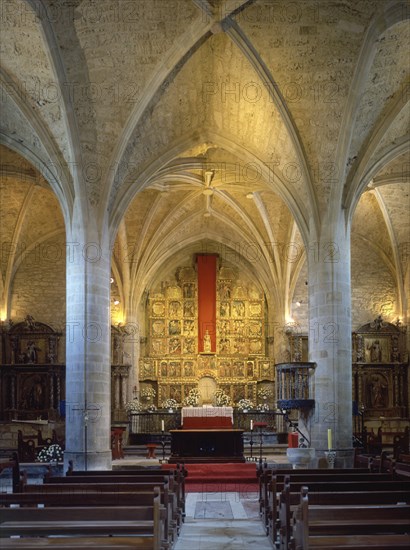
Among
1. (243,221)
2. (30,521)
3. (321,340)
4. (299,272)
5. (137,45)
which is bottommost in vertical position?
(30,521)

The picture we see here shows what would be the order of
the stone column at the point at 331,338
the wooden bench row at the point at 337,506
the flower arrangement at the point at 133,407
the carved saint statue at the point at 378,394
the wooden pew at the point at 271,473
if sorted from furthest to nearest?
the carved saint statue at the point at 378,394, the flower arrangement at the point at 133,407, the stone column at the point at 331,338, the wooden pew at the point at 271,473, the wooden bench row at the point at 337,506

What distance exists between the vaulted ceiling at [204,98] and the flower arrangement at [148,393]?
33.6ft

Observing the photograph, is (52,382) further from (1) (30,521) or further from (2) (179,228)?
(1) (30,521)

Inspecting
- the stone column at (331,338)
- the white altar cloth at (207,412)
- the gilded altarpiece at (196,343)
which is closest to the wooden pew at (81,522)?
the stone column at (331,338)

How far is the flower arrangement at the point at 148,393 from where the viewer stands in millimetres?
32634

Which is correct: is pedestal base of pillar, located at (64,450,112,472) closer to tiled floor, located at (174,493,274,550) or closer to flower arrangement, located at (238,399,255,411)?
tiled floor, located at (174,493,274,550)

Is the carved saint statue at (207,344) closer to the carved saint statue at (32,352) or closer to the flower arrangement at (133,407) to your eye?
the flower arrangement at (133,407)

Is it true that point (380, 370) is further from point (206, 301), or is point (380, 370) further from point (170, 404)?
point (170, 404)

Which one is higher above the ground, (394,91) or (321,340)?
(394,91)

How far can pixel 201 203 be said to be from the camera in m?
31.4

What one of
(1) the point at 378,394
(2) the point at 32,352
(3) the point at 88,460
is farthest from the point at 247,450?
(3) the point at 88,460

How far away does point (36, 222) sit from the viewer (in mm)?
29391

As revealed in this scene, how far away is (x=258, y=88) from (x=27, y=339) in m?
14.5

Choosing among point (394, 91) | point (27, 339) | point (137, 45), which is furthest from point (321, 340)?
point (27, 339)
